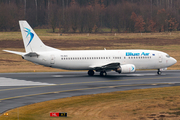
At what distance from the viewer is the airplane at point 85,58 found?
4909 centimetres

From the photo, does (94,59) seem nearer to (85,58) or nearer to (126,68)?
(85,58)

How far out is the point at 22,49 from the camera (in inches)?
3632

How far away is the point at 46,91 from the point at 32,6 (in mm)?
142173

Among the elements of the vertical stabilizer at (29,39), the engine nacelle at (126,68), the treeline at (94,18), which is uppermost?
the treeline at (94,18)

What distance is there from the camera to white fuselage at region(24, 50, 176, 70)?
4934cm

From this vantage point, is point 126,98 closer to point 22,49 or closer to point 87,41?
point 22,49

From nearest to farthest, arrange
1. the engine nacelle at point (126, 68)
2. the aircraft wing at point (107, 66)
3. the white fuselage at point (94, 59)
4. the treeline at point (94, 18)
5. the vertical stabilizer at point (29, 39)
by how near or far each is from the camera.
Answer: the engine nacelle at point (126, 68)
the aircraft wing at point (107, 66)
the white fuselage at point (94, 59)
the vertical stabilizer at point (29, 39)
the treeline at point (94, 18)

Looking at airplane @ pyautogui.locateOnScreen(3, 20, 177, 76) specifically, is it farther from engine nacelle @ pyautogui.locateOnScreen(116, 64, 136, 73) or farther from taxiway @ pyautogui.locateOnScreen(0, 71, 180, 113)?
taxiway @ pyautogui.locateOnScreen(0, 71, 180, 113)

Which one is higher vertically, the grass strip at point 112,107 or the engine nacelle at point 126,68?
the engine nacelle at point 126,68

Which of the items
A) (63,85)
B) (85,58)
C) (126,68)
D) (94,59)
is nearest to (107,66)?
(94,59)

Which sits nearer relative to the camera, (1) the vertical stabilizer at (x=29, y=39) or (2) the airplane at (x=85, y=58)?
(2) the airplane at (x=85, y=58)

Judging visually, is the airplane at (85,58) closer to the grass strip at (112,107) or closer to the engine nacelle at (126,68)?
the engine nacelle at (126,68)

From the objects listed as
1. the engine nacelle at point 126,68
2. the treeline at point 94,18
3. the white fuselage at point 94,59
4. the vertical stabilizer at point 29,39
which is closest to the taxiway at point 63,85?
the engine nacelle at point 126,68

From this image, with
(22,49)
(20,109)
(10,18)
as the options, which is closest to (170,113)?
(20,109)
